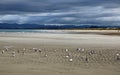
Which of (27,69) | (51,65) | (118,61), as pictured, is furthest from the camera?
(118,61)

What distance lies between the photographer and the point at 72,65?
29.9 feet

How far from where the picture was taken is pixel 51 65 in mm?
9109

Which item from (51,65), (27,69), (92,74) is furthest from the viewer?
(51,65)

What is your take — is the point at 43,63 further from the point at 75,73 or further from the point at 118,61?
the point at 118,61

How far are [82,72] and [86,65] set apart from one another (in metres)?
1.29

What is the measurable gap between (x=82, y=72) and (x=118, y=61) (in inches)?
106

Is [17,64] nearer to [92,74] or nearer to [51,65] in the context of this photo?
[51,65]

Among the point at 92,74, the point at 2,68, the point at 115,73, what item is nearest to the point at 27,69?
the point at 2,68

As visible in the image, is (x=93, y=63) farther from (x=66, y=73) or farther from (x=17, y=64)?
(x=17, y=64)

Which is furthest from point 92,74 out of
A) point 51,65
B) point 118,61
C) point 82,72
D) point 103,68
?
point 118,61

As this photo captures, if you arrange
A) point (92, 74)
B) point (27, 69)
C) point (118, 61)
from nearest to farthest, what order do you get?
point (92, 74)
point (27, 69)
point (118, 61)

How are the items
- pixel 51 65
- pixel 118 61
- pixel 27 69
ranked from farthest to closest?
pixel 118 61
pixel 51 65
pixel 27 69

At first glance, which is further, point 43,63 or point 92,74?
point 43,63

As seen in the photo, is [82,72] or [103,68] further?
[103,68]
